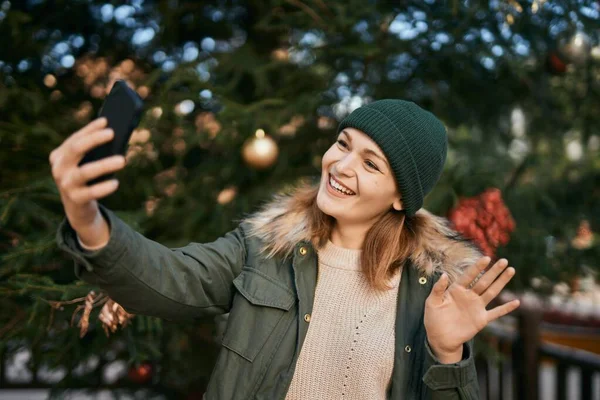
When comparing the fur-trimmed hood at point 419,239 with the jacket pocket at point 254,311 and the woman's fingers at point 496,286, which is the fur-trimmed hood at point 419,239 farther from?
the woman's fingers at point 496,286

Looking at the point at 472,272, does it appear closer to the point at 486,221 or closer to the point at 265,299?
the point at 265,299

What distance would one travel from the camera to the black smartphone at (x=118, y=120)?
1159 mm

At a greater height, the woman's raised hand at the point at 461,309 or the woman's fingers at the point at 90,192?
the woman's fingers at the point at 90,192

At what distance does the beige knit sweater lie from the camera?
5.61ft

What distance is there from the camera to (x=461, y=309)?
1.58 meters

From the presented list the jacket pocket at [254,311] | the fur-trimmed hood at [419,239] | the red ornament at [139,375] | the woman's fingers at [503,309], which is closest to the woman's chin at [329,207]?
the fur-trimmed hood at [419,239]

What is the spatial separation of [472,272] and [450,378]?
289 millimetres

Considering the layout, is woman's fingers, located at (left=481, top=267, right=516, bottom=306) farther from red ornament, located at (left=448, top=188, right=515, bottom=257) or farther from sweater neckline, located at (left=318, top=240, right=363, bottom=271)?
red ornament, located at (left=448, top=188, right=515, bottom=257)

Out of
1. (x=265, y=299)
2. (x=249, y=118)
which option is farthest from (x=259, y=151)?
(x=265, y=299)

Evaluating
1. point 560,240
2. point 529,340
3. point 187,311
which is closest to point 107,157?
point 187,311

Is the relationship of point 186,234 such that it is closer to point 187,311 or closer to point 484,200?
point 187,311

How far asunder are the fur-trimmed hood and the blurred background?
21.1 inches

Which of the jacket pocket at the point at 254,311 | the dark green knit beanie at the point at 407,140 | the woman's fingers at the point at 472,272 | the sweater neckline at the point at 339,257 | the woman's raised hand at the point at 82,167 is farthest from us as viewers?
the sweater neckline at the point at 339,257

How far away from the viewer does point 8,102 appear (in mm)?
2645
